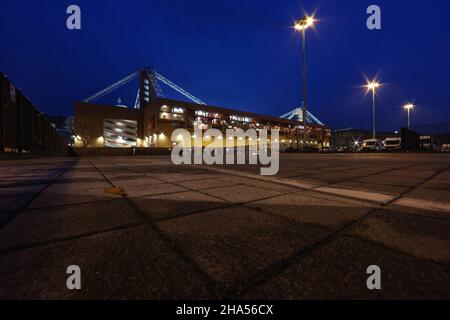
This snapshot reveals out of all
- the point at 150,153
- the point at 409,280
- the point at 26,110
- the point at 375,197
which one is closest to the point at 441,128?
the point at 375,197

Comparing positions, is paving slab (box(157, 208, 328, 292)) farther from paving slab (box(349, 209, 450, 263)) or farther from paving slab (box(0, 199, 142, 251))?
paving slab (box(0, 199, 142, 251))

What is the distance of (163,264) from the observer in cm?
102

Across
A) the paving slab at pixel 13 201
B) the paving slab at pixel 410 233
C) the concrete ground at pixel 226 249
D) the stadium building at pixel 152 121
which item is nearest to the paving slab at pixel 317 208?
the concrete ground at pixel 226 249

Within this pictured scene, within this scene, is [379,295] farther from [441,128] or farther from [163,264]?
[441,128]

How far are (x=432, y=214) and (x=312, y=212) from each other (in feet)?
3.30

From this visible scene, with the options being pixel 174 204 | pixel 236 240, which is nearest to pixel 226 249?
pixel 236 240

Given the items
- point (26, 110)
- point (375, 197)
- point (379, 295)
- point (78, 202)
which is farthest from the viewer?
point (26, 110)

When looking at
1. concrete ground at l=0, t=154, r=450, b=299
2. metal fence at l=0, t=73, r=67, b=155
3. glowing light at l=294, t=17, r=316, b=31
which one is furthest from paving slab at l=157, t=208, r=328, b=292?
glowing light at l=294, t=17, r=316, b=31

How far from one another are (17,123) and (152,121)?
34318 millimetres

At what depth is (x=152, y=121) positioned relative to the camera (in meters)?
48.5

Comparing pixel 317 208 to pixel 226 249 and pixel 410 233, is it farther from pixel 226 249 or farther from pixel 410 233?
pixel 226 249

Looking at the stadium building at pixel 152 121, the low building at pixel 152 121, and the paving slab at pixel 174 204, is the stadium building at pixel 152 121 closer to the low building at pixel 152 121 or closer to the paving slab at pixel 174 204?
the low building at pixel 152 121

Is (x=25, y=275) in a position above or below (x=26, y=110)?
below

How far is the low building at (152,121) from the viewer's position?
45.7 metres
